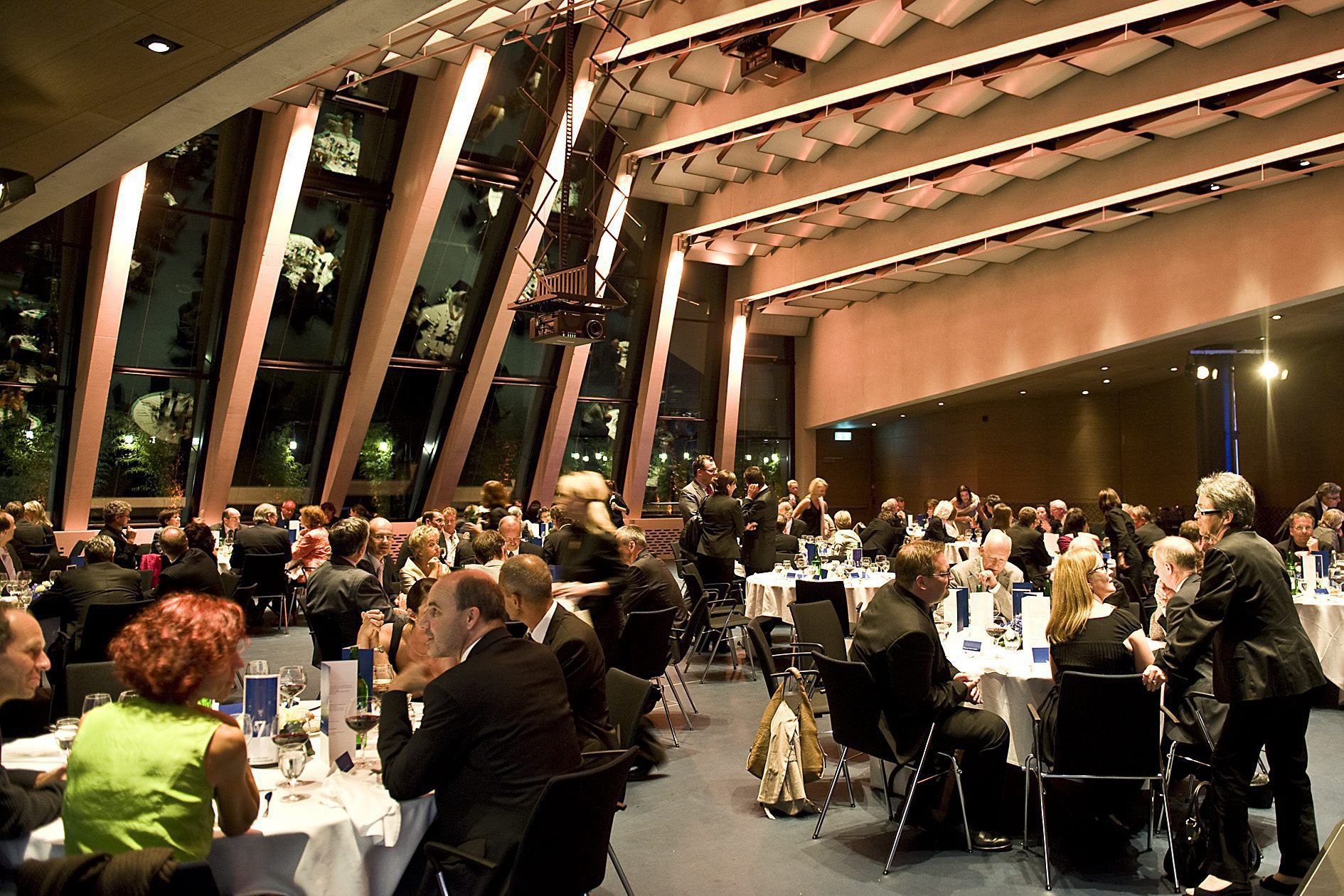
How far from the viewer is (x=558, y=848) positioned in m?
2.52

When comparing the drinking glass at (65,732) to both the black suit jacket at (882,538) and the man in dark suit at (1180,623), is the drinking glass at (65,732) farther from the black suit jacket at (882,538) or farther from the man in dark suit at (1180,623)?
the black suit jacket at (882,538)

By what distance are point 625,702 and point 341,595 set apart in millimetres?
2061

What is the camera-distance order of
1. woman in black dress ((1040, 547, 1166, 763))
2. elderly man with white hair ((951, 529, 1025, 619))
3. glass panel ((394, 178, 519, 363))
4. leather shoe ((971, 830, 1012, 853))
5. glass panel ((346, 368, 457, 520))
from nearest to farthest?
woman in black dress ((1040, 547, 1166, 763)), leather shoe ((971, 830, 1012, 853)), elderly man with white hair ((951, 529, 1025, 619)), glass panel ((394, 178, 519, 363)), glass panel ((346, 368, 457, 520))

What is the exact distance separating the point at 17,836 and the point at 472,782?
1089 mm

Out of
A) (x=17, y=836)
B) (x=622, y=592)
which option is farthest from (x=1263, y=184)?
(x=17, y=836)

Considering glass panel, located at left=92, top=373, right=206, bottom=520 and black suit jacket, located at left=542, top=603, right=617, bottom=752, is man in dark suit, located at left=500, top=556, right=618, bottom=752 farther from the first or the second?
glass panel, located at left=92, top=373, right=206, bottom=520

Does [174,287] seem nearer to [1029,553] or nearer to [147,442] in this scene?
[147,442]

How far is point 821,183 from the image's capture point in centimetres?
1184

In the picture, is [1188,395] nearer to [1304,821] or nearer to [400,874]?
[1304,821]

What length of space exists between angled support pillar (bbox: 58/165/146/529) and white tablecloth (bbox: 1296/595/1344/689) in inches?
461

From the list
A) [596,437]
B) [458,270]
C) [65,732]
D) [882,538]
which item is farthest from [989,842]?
[596,437]

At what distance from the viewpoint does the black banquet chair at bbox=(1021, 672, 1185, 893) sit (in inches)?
151

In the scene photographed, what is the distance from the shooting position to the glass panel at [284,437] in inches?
539

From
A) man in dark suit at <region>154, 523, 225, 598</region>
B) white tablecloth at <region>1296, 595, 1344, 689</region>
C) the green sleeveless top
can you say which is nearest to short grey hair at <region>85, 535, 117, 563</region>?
man in dark suit at <region>154, 523, 225, 598</region>
